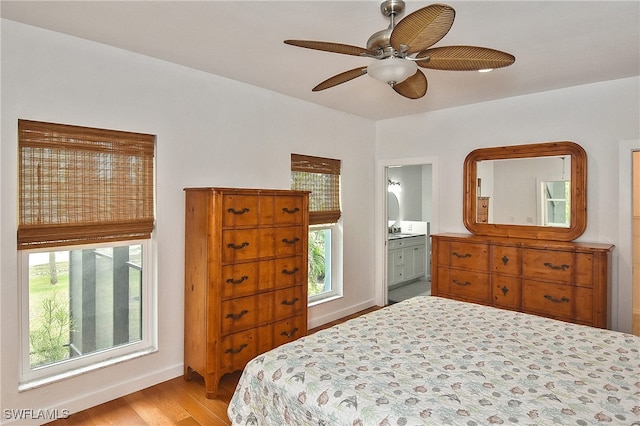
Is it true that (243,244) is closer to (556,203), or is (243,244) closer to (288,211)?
(288,211)

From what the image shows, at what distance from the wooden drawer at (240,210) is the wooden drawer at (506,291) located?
2.34 m

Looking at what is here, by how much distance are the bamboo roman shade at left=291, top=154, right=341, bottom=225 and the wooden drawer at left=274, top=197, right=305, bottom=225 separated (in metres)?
0.71

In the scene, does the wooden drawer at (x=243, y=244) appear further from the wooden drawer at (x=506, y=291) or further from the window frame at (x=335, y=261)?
the wooden drawer at (x=506, y=291)

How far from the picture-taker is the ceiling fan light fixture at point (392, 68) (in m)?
1.78

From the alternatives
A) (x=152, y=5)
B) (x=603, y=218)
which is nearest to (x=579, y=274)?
(x=603, y=218)

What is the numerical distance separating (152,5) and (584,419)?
2.75m

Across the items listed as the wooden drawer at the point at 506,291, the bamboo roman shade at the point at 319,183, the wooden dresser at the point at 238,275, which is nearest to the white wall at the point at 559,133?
the wooden drawer at the point at 506,291

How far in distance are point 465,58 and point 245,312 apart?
7.56 ft

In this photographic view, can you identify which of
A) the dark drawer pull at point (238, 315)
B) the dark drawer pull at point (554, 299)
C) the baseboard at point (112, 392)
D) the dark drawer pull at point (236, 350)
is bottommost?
the baseboard at point (112, 392)

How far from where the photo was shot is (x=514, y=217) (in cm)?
392

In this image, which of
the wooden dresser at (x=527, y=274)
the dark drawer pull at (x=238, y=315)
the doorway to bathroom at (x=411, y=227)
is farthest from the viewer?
the doorway to bathroom at (x=411, y=227)

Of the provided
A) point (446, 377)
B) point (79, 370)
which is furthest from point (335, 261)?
point (446, 377)

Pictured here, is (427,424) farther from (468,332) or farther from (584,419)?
(468,332)

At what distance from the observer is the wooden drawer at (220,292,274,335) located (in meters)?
2.87
